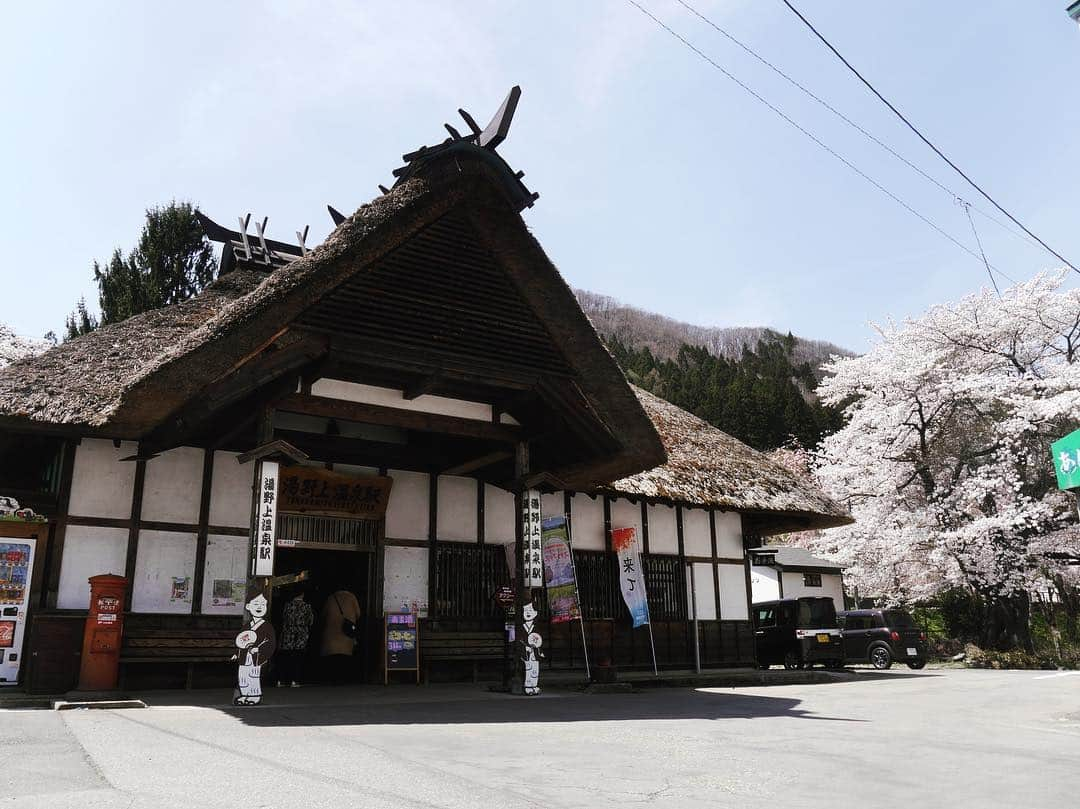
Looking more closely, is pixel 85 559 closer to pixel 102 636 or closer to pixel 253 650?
pixel 102 636

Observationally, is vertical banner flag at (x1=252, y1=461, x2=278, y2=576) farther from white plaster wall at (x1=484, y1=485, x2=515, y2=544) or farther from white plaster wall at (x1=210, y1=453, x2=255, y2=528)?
white plaster wall at (x1=484, y1=485, x2=515, y2=544)

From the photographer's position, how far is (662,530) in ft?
46.6

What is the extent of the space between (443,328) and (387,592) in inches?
166

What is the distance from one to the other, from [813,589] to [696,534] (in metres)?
16.6

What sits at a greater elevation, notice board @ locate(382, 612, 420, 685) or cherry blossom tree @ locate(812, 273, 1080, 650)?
cherry blossom tree @ locate(812, 273, 1080, 650)

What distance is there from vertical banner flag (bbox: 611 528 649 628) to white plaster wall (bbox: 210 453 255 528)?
5.73 meters

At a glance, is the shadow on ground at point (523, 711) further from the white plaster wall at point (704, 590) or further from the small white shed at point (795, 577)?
the small white shed at point (795, 577)

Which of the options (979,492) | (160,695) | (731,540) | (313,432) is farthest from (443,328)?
(979,492)

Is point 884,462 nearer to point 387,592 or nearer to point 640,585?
point 640,585

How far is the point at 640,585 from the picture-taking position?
13258 millimetres

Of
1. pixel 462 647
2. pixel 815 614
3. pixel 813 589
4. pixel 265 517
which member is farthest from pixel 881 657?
pixel 265 517

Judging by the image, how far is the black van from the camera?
17547 mm

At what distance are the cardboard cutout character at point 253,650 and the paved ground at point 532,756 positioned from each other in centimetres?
37

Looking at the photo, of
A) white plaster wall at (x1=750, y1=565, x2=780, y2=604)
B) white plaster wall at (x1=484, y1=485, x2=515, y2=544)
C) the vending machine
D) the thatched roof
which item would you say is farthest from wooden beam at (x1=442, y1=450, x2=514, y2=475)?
white plaster wall at (x1=750, y1=565, x2=780, y2=604)
